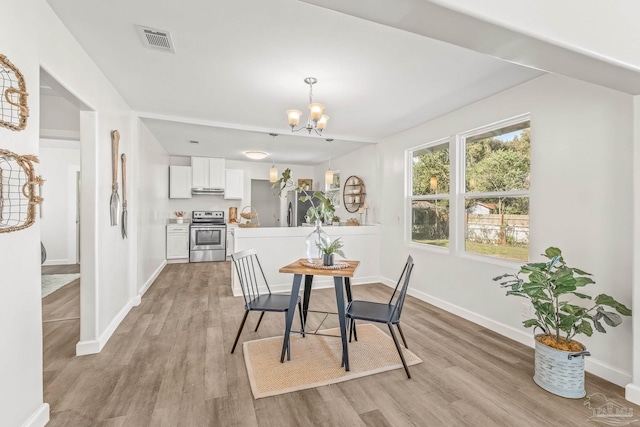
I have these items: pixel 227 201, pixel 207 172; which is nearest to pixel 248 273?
pixel 207 172

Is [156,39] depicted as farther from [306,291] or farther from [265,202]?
[265,202]

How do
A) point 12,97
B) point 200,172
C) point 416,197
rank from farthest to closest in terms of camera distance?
point 200,172 → point 416,197 → point 12,97

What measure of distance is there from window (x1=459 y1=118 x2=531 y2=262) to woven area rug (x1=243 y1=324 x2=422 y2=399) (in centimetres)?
155

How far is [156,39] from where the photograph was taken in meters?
2.16

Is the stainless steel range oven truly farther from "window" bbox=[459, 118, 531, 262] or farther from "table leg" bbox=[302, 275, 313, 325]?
"window" bbox=[459, 118, 531, 262]

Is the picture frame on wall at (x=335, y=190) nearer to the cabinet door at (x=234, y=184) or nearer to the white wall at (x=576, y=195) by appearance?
the cabinet door at (x=234, y=184)

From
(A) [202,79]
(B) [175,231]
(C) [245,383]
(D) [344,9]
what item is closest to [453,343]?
(C) [245,383]

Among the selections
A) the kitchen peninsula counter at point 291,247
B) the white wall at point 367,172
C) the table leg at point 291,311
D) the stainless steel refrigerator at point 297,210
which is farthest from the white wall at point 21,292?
the stainless steel refrigerator at point 297,210

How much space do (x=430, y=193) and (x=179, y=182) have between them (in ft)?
18.2

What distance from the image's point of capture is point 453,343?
9.25ft

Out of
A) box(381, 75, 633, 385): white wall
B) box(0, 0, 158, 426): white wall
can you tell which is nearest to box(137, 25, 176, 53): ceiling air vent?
box(0, 0, 158, 426): white wall

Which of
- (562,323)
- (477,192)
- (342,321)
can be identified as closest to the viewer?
(562,323)

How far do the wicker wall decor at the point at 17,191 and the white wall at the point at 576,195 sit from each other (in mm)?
3765

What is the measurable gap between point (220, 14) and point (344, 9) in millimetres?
1104
